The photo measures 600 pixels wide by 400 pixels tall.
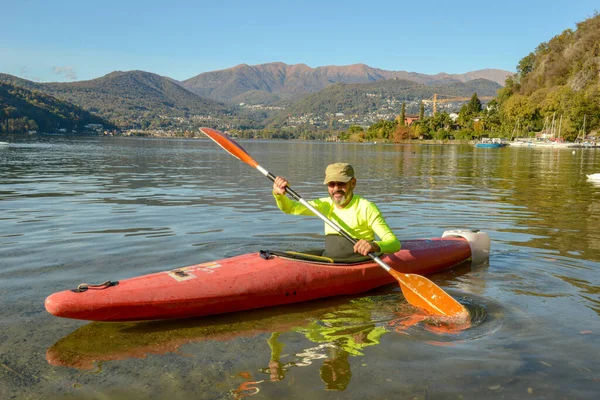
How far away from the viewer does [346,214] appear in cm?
659

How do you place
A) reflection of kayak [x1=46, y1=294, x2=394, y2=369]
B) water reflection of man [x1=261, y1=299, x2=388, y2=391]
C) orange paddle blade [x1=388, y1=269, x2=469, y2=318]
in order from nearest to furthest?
water reflection of man [x1=261, y1=299, x2=388, y2=391]
reflection of kayak [x1=46, y1=294, x2=394, y2=369]
orange paddle blade [x1=388, y1=269, x2=469, y2=318]

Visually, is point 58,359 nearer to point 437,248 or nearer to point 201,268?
point 201,268

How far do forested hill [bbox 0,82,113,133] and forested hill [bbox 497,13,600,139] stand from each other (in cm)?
Result: 12346

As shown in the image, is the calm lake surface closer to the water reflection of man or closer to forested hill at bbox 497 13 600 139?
the water reflection of man

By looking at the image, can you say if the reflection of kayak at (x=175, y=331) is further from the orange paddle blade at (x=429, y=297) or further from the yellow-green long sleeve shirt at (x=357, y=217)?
the yellow-green long sleeve shirt at (x=357, y=217)

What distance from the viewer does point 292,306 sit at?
6.20 metres

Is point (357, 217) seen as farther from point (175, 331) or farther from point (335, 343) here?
point (175, 331)

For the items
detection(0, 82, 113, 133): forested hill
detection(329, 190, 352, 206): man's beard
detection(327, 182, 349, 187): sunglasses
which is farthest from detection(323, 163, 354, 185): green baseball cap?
detection(0, 82, 113, 133): forested hill

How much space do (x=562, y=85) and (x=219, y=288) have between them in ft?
334

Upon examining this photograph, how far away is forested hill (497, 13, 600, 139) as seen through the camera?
75.5 m

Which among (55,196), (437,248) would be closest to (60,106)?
(55,196)

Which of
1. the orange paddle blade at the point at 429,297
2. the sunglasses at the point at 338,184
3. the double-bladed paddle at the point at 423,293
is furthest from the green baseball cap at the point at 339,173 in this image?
the orange paddle blade at the point at 429,297

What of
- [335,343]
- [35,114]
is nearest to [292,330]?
[335,343]

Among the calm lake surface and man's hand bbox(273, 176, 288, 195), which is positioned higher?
man's hand bbox(273, 176, 288, 195)
